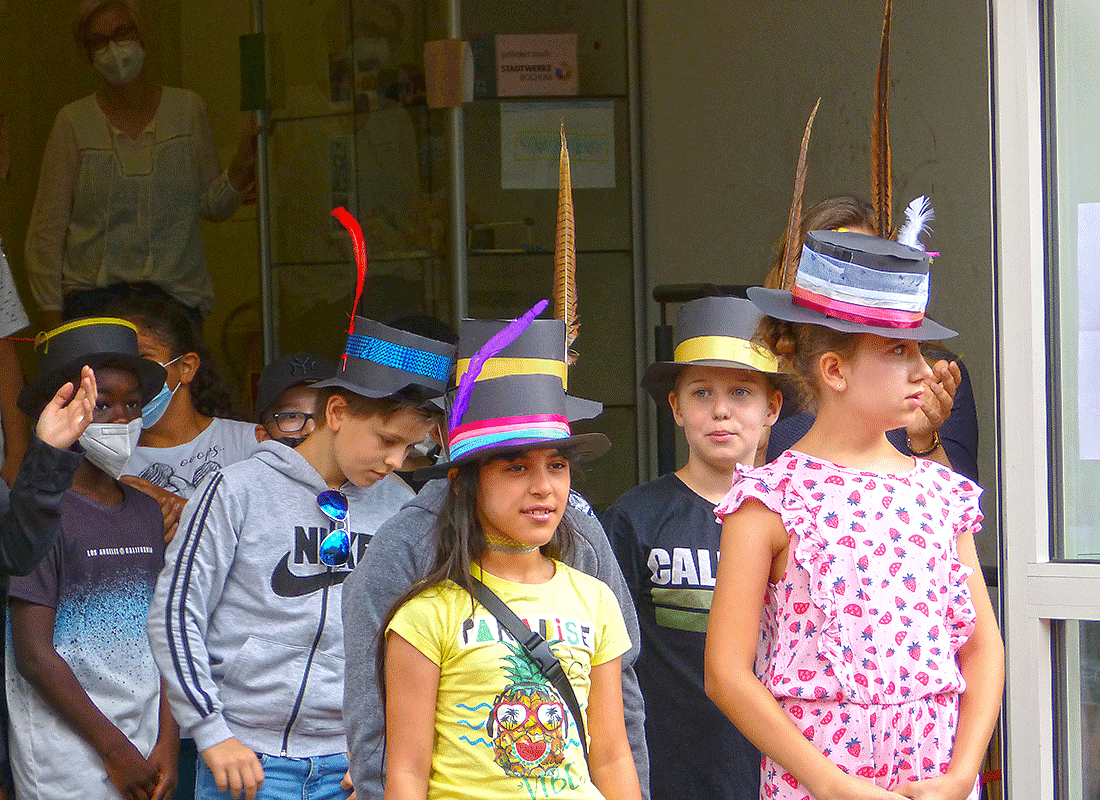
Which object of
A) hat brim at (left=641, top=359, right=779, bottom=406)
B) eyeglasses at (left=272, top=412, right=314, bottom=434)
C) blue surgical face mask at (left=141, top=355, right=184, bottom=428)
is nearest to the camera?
hat brim at (left=641, top=359, right=779, bottom=406)

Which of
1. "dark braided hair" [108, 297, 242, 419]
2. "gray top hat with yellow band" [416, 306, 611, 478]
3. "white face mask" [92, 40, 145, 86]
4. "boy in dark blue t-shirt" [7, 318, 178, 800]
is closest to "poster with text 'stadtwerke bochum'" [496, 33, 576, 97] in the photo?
"white face mask" [92, 40, 145, 86]

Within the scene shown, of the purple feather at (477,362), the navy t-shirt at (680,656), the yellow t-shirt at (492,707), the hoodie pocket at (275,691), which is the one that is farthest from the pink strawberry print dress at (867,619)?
the hoodie pocket at (275,691)

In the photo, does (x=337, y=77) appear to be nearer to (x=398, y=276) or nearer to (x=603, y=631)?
(x=398, y=276)

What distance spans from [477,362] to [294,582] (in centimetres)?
82

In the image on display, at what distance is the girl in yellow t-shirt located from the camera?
6.50 feet

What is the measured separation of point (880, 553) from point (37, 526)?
1580mm

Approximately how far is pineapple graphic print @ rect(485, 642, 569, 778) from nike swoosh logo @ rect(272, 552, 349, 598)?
0.80m

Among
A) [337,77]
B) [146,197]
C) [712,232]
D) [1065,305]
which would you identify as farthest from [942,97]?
[146,197]

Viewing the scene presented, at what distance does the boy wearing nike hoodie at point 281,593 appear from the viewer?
8.52 ft

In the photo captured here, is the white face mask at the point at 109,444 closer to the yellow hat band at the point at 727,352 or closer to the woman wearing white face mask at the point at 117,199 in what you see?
the yellow hat band at the point at 727,352

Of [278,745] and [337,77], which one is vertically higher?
[337,77]

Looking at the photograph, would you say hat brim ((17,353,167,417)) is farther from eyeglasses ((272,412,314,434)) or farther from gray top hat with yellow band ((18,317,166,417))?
eyeglasses ((272,412,314,434))

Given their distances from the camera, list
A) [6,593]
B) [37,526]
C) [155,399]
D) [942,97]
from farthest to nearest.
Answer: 1. [942,97]
2. [155,399]
3. [6,593]
4. [37,526]

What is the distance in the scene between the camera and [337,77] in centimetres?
536
